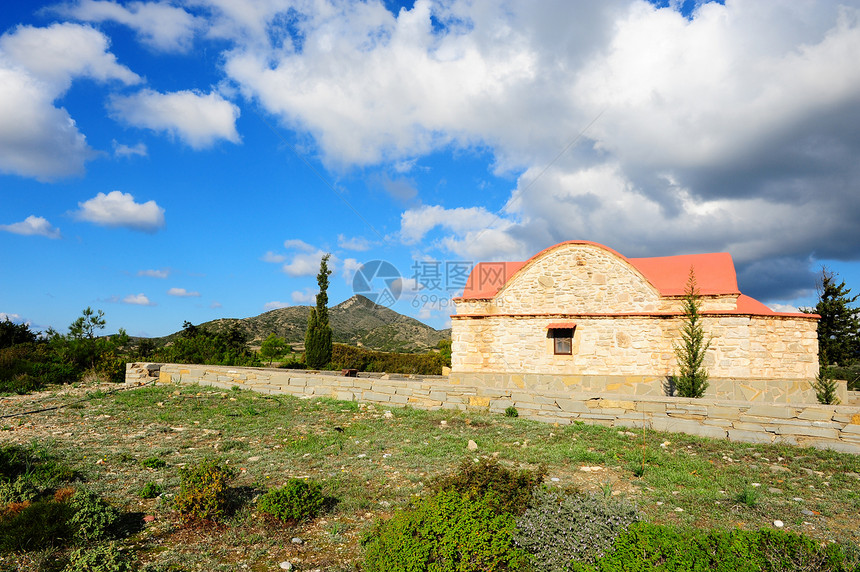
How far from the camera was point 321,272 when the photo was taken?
84.0ft

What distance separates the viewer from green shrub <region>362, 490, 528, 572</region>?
3504 mm

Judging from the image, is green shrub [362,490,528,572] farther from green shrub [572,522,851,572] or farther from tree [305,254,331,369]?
tree [305,254,331,369]

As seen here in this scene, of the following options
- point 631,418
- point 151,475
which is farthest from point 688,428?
point 151,475

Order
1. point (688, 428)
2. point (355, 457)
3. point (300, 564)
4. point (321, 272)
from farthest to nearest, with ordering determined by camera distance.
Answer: point (321, 272) → point (688, 428) → point (355, 457) → point (300, 564)

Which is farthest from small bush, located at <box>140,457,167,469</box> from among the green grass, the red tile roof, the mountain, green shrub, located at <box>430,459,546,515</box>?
the mountain

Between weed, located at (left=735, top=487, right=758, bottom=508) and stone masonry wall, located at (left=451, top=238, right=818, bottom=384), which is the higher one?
stone masonry wall, located at (left=451, top=238, right=818, bottom=384)

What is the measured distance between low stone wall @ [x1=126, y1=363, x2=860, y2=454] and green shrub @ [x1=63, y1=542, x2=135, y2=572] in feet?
29.6

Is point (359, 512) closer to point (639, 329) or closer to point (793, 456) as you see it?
point (793, 456)

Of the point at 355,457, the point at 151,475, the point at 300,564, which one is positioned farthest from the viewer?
the point at 355,457

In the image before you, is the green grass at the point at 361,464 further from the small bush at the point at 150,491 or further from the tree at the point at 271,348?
the tree at the point at 271,348

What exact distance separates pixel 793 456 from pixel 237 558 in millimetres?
9713

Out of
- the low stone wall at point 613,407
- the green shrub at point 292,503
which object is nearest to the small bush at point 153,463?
A: the green shrub at point 292,503

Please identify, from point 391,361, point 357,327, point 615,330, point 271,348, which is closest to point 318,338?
point 271,348

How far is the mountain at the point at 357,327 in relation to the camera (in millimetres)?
53344
